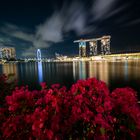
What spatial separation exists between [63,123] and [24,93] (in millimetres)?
1234

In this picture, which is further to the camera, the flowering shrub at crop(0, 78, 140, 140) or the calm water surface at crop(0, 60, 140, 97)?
the calm water surface at crop(0, 60, 140, 97)

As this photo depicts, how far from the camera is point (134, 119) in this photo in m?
3.13

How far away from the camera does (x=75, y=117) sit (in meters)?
3.04

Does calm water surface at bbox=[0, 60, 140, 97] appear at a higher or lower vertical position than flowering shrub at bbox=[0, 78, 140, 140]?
lower

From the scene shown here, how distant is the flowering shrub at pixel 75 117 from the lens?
109 inches

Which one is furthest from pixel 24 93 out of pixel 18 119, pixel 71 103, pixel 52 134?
pixel 52 134

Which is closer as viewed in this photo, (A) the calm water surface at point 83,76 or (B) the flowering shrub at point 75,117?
(B) the flowering shrub at point 75,117

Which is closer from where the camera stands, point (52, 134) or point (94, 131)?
point (52, 134)

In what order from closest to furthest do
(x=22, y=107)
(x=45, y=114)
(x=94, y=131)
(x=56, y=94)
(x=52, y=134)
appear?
(x=52, y=134) → (x=45, y=114) → (x=94, y=131) → (x=22, y=107) → (x=56, y=94)

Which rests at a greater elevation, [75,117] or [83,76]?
[75,117]

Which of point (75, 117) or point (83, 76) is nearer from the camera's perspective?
point (75, 117)

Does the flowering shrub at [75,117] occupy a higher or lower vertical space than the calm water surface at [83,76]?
higher

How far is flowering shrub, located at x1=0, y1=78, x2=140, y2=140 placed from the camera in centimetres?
276

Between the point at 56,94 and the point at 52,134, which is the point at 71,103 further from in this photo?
the point at 52,134
